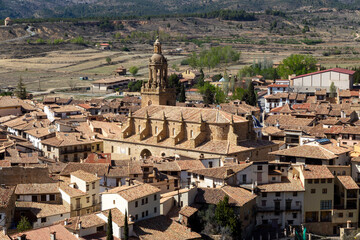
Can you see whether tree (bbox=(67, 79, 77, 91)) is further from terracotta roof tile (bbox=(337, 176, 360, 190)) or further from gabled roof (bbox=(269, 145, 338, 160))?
terracotta roof tile (bbox=(337, 176, 360, 190))

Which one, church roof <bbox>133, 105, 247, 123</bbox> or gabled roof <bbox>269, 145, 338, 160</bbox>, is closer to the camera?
gabled roof <bbox>269, 145, 338, 160</bbox>

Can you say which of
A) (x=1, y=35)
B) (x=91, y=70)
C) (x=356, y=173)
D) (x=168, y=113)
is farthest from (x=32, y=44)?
(x=356, y=173)

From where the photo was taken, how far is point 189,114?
5600 cm

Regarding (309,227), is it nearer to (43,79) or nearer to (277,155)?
(277,155)

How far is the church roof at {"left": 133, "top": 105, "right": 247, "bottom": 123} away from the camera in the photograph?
5406cm

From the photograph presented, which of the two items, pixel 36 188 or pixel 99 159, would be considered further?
pixel 99 159

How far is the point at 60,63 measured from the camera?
168 metres

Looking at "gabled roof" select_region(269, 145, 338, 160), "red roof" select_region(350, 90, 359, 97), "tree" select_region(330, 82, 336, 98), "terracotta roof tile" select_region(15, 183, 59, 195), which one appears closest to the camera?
"terracotta roof tile" select_region(15, 183, 59, 195)

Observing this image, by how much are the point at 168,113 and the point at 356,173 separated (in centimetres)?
1607

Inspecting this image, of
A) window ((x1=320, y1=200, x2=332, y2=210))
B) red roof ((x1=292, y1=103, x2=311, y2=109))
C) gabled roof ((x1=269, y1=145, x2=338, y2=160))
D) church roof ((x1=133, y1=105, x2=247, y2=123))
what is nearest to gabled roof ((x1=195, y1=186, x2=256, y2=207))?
window ((x1=320, y1=200, x2=332, y2=210))

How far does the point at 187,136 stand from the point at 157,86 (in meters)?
10.6

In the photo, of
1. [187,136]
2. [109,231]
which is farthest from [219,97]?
[109,231]

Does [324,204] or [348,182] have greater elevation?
[348,182]

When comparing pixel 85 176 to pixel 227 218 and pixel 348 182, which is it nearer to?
pixel 227 218
